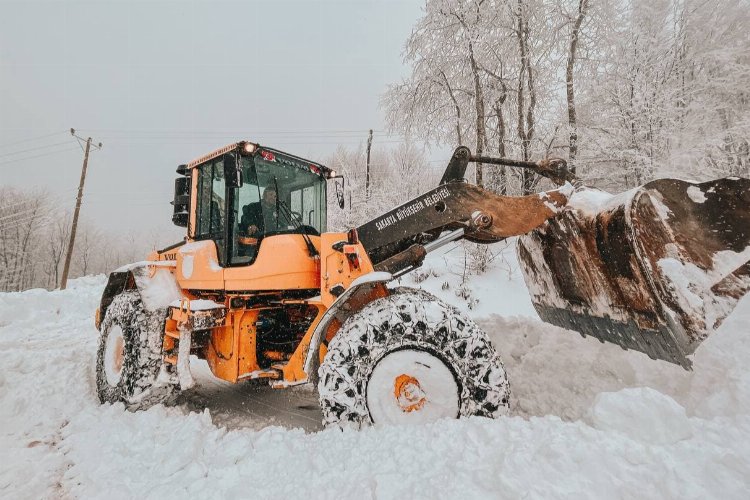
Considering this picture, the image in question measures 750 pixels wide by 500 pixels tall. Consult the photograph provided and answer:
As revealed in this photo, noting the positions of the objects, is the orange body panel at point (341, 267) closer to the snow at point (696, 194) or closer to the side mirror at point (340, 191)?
the side mirror at point (340, 191)

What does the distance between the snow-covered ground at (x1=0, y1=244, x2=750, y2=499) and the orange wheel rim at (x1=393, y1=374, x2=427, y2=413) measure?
0.25 meters

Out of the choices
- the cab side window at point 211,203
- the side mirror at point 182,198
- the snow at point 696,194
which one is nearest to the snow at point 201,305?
the cab side window at point 211,203

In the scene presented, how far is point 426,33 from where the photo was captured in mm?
13836

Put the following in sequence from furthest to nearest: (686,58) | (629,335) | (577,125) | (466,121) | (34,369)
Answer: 1. (466,121)
2. (577,125)
3. (686,58)
4. (34,369)
5. (629,335)

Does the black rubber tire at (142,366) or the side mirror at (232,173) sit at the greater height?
the side mirror at (232,173)

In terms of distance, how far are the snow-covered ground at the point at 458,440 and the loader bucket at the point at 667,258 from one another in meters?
0.36

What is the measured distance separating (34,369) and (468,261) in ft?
30.3

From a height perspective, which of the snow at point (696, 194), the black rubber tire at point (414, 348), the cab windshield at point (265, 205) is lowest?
the black rubber tire at point (414, 348)

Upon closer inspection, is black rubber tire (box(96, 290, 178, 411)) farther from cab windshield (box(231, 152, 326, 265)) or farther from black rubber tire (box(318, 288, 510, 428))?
black rubber tire (box(318, 288, 510, 428))

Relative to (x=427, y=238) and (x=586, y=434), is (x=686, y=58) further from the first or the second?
(x=586, y=434)

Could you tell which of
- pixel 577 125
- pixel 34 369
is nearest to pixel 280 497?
pixel 34 369

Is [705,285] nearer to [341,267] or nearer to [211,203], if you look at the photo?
[341,267]

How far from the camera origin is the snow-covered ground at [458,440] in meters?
1.69

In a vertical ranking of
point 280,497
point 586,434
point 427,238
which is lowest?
point 280,497
